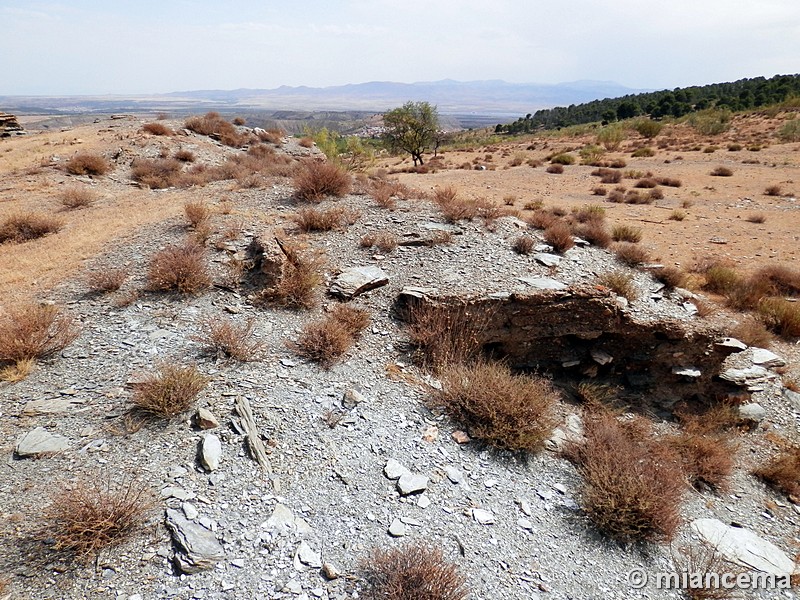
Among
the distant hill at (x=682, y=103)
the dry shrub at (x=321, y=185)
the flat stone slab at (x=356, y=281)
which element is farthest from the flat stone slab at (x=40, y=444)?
the distant hill at (x=682, y=103)

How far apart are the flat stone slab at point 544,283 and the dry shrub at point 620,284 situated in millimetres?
1021

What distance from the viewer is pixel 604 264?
8523mm

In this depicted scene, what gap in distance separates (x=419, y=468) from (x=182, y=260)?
16.3 ft

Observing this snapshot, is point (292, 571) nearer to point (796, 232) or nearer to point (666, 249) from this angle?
point (666, 249)

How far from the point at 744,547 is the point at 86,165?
70.3 ft

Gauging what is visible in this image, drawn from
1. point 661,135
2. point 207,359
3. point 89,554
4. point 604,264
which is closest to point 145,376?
point 207,359

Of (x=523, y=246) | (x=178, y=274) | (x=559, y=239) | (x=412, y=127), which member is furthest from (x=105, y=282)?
(x=412, y=127)

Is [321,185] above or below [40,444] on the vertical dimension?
above

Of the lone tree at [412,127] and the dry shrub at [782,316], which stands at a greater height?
the lone tree at [412,127]

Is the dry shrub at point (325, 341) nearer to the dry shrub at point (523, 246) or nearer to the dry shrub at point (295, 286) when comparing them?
the dry shrub at point (295, 286)

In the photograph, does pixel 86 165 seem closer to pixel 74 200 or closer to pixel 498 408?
pixel 74 200

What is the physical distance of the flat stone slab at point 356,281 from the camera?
6.78 m

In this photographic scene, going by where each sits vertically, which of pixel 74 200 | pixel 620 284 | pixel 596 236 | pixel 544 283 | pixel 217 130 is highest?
pixel 217 130

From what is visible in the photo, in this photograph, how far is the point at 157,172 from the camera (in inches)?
637
